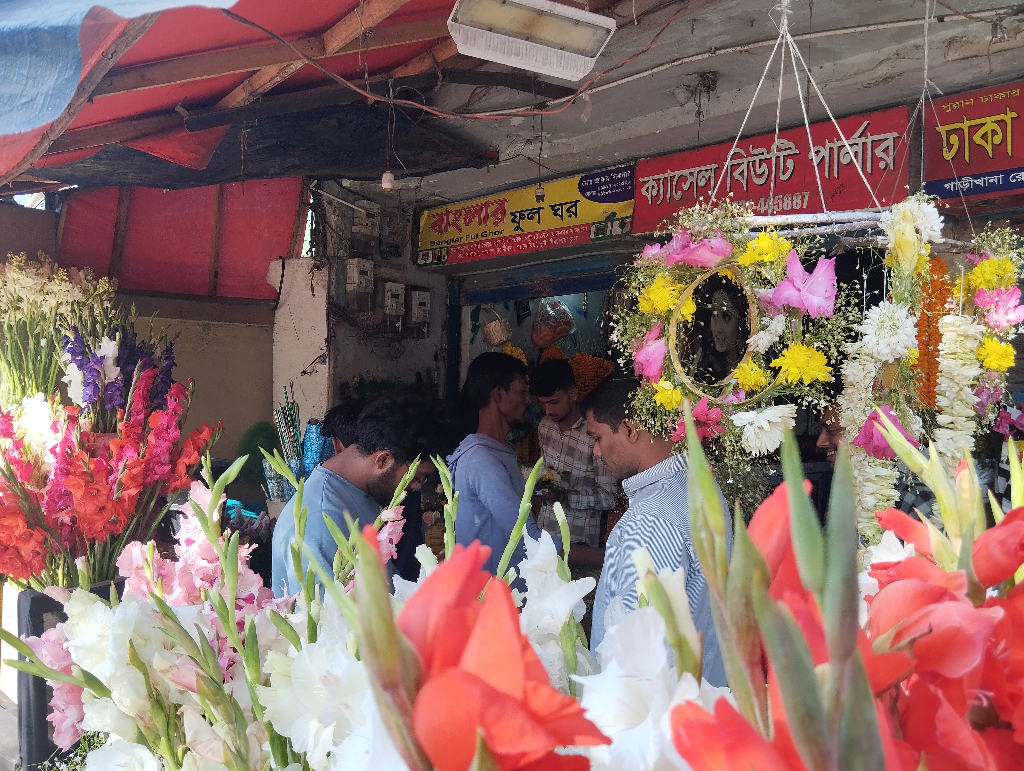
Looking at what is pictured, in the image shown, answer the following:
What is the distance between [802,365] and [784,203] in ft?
6.86

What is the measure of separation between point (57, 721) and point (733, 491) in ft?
9.43

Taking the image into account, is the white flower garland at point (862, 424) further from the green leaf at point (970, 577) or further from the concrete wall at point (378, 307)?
the concrete wall at point (378, 307)

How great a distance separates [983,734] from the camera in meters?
0.36

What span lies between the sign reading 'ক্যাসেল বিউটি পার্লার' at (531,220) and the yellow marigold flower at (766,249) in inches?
100

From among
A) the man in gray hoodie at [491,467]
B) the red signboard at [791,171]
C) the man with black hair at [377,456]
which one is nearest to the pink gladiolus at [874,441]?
the man in gray hoodie at [491,467]

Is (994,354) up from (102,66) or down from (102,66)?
down

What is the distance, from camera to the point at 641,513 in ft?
5.95

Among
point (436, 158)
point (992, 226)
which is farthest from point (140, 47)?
point (992, 226)

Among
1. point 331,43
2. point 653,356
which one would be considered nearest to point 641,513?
point 653,356

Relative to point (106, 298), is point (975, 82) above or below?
above

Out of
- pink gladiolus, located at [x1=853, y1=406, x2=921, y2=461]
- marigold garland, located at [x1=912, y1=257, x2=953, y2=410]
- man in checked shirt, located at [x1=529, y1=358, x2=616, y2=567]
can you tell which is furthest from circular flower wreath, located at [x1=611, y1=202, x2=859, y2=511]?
man in checked shirt, located at [x1=529, y1=358, x2=616, y2=567]

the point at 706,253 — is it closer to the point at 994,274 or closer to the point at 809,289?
the point at 809,289

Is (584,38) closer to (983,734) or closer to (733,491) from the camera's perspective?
(733,491)

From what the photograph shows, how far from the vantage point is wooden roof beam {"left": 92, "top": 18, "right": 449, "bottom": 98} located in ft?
8.04
